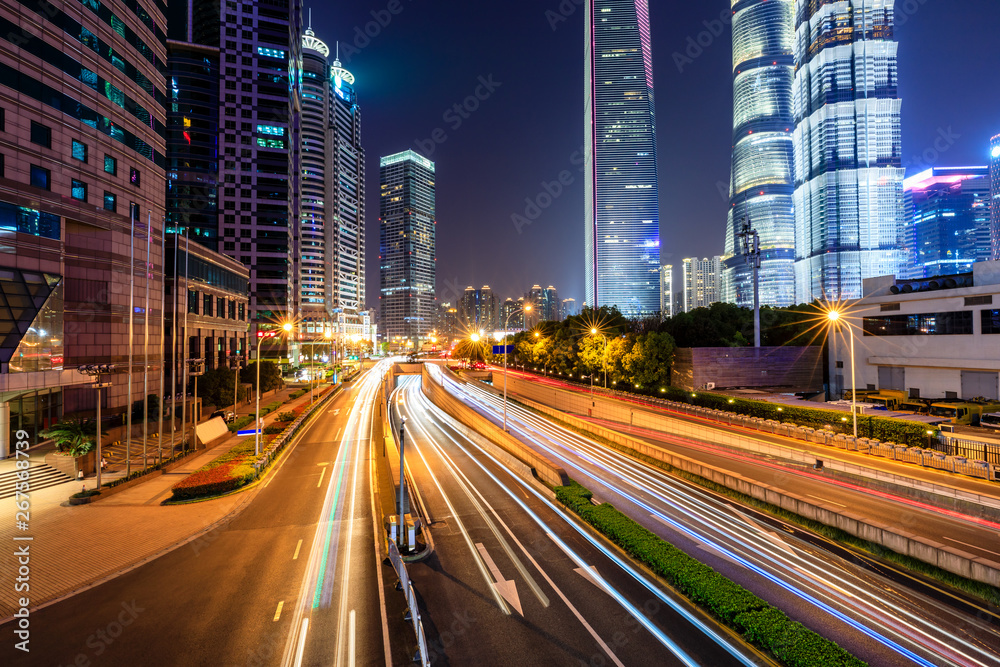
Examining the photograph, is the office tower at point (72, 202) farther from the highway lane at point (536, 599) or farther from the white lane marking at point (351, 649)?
the highway lane at point (536, 599)

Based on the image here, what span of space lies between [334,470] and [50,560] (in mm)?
12454

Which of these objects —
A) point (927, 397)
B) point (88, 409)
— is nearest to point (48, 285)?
point (88, 409)

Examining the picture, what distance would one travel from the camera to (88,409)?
1148 inches

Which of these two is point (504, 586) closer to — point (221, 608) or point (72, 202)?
point (221, 608)

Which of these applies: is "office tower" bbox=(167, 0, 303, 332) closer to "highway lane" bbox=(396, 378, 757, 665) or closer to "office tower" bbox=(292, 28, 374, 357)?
"office tower" bbox=(292, 28, 374, 357)

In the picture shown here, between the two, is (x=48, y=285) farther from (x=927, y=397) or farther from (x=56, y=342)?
(x=927, y=397)

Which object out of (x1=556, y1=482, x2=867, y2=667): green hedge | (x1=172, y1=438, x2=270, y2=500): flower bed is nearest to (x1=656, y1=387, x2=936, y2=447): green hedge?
(x1=556, y1=482, x2=867, y2=667): green hedge

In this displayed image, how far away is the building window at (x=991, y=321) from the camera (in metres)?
32.8

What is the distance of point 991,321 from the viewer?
109ft

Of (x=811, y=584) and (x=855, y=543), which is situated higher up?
(x=855, y=543)

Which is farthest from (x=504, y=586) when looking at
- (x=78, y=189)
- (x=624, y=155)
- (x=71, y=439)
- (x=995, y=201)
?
(x=995, y=201)

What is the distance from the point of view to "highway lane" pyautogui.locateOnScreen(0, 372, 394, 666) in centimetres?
999

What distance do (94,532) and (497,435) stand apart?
23.2m

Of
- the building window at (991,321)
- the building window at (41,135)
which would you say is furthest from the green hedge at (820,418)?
the building window at (41,135)
